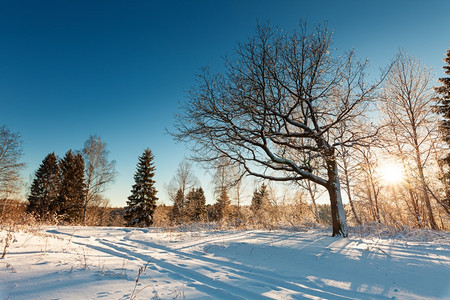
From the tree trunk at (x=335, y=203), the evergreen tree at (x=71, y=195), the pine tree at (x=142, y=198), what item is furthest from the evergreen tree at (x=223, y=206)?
the evergreen tree at (x=71, y=195)

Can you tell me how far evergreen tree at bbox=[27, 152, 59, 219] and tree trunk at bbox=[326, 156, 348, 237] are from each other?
33395mm

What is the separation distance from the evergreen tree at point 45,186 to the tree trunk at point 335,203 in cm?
3339

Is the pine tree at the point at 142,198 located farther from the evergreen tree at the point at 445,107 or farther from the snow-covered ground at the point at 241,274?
the evergreen tree at the point at 445,107

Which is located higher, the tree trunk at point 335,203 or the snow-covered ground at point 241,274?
the tree trunk at point 335,203

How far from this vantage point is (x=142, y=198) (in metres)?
26.9

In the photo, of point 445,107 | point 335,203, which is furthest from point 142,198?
point 445,107

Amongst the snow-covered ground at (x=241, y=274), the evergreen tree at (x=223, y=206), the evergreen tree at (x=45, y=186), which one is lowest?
the snow-covered ground at (x=241, y=274)

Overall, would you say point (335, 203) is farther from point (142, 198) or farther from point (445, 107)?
point (142, 198)

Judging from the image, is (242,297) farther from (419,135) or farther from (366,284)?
(419,135)

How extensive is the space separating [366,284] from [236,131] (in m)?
5.52

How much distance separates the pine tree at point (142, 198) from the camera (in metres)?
26.5

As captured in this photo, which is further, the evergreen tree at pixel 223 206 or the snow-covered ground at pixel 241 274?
the evergreen tree at pixel 223 206

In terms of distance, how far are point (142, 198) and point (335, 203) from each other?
24641 mm

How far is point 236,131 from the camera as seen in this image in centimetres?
768
